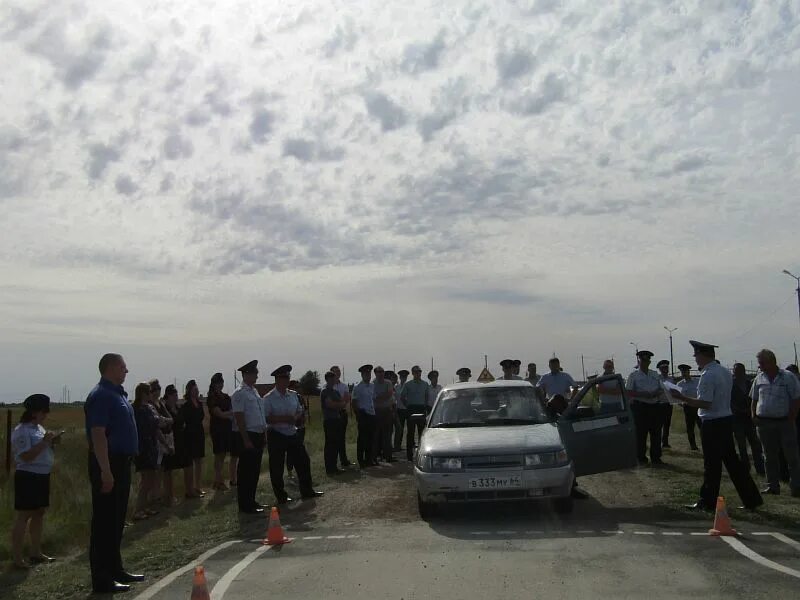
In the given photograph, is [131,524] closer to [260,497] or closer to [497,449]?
[260,497]

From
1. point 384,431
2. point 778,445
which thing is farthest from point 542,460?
point 384,431

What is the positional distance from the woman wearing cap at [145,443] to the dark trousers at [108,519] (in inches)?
163

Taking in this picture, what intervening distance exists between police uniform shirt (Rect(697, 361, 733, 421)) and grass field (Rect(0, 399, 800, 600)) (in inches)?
45.6

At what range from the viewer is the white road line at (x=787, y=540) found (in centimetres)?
823

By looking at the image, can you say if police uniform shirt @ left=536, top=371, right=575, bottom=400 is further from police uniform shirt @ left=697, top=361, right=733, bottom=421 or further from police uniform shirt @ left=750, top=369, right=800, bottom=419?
police uniform shirt @ left=697, top=361, right=733, bottom=421

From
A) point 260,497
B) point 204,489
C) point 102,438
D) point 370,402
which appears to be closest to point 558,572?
point 102,438

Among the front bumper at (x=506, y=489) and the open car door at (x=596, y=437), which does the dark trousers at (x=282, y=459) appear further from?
the open car door at (x=596, y=437)

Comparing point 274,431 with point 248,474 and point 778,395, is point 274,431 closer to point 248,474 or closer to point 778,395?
point 248,474

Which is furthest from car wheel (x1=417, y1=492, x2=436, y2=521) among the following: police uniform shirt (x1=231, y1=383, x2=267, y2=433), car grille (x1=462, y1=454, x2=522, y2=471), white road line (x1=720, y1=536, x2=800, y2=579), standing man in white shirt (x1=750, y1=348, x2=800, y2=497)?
standing man in white shirt (x1=750, y1=348, x2=800, y2=497)

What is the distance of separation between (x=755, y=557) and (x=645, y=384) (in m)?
8.33

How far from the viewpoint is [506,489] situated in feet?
32.5

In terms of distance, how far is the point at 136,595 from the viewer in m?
7.07

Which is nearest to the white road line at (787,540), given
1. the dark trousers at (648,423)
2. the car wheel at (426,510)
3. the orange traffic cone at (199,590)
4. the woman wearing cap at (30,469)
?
the car wheel at (426,510)

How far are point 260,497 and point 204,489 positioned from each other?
195 centimetres
